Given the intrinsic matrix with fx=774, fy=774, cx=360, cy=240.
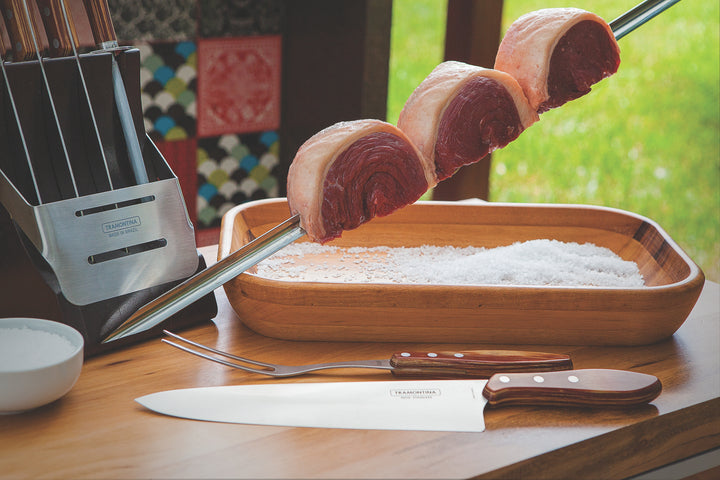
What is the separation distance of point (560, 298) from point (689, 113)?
3.37 m

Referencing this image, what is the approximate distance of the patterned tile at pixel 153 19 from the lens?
1.90 m

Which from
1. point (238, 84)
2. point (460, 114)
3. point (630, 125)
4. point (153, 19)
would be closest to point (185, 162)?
point (238, 84)

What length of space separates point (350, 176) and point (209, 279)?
0.68 ft

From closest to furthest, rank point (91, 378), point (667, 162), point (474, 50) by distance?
point (91, 378), point (474, 50), point (667, 162)

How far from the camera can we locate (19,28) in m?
0.87

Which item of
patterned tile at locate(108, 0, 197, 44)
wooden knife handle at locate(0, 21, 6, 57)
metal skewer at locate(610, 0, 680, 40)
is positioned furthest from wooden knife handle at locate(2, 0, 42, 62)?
patterned tile at locate(108, 0, 197, 44)

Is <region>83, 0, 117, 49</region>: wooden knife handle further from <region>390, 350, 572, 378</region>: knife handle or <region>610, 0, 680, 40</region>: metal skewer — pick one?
<region>610, 0, 680, 40</region>: metal skewer

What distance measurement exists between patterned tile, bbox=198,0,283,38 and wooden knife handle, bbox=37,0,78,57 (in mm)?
1168

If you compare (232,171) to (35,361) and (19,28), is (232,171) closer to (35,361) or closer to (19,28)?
(19,28)

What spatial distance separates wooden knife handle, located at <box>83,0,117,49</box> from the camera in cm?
93

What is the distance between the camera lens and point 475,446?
78cm

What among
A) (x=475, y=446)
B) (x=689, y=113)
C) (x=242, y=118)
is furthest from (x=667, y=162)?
(x=475, y=446)

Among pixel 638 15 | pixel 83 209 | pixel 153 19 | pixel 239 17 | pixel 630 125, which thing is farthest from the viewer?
pixel 630 125

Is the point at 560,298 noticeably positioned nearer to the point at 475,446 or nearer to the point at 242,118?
the point at 475,446
